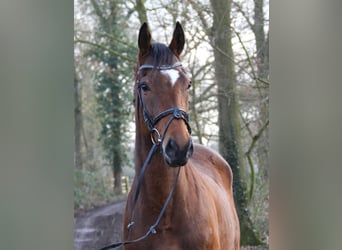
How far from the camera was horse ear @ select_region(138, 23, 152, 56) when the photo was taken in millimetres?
2036

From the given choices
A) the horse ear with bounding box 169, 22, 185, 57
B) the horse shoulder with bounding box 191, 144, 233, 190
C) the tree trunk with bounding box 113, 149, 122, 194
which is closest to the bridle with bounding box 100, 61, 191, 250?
the horse ear with bounding box 169, 22, 185, 57

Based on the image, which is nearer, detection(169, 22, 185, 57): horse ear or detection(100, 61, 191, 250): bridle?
detection(100, 61, 191, 250): bridle

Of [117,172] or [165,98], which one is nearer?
[165,98]

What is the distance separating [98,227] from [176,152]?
2.33 m

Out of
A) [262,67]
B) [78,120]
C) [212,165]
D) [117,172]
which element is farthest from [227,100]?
[78,120]

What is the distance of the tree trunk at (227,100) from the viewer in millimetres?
3648

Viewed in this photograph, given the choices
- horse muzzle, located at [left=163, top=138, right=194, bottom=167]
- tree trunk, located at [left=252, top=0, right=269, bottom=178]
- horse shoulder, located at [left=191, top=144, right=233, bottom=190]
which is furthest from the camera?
tree trunk, located at [left=252, top=0, right=269, bottom=178]

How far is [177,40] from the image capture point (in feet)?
6.90

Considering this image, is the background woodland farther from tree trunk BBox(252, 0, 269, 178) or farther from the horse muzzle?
the horse muzzle

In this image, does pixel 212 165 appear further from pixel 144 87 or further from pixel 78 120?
pixel 78 120

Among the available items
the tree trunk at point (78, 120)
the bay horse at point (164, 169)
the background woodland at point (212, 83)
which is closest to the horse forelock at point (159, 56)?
the bay horse at point (164, 169)
